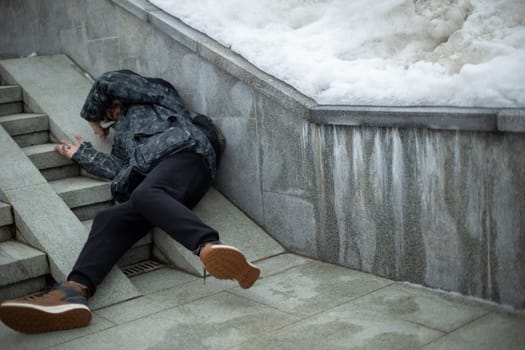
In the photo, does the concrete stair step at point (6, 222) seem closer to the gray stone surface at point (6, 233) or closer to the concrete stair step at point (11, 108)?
the gray stone surface at point (6, 233)

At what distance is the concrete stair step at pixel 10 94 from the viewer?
607 centimetres

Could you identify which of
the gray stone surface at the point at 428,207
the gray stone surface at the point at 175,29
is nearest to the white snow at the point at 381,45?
the gray stone surface at the point at 175,29

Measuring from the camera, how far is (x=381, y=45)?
5.01m

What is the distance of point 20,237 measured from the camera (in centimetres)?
480

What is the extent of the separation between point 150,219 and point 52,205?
84 centimetres

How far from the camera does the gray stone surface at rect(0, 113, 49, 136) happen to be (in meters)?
5.72

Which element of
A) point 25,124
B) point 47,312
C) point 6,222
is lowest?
point 47,312

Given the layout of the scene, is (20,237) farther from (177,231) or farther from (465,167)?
(465,167)

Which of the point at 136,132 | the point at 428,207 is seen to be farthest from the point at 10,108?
the point at 428,207

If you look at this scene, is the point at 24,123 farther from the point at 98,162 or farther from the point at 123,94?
the point at 123,94

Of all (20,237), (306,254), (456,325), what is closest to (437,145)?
(456,325)

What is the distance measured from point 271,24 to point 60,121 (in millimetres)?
1926

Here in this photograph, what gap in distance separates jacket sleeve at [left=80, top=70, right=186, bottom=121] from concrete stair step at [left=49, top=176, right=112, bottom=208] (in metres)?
0.54

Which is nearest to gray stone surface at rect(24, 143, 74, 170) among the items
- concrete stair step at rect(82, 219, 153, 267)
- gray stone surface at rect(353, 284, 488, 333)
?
concrete stair step at rect(82, 219, 153, 267)
